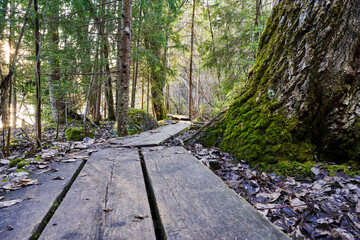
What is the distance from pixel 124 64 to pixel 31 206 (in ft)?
14.3

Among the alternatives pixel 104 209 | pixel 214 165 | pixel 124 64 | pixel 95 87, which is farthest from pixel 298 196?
pixel 95 87

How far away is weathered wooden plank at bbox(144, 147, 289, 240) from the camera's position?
0.90m

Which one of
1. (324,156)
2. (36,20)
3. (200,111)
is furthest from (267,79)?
(200,111)

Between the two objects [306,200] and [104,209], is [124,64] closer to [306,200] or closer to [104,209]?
[104,209]

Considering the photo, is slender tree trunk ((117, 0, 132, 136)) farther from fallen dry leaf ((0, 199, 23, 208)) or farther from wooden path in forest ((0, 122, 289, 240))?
fallen dry leaf ((0, 199, 23, 208))

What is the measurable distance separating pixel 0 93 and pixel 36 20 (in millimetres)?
1724

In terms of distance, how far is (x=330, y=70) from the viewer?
7.32 feet

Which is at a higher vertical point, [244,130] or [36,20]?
[36,20]

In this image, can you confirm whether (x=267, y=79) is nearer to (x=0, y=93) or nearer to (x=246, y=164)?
(x=246, y=164)

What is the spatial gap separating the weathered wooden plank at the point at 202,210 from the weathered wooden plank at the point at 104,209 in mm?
120

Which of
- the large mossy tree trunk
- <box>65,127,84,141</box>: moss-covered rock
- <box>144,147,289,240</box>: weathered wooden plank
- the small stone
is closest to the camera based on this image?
<box>144,147,289,240</box>: weathered wooden plank

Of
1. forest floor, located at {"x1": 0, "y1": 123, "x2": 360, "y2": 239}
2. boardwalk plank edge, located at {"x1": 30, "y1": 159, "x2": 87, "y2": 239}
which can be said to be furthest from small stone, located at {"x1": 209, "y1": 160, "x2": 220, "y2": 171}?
boardwalk plank edge, located at {"x1": 30, "y1": 159, "x2": 87, "y2": 239}

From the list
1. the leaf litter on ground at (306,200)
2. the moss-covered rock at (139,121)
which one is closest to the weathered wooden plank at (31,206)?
the leaf litter on ground at (306,200)

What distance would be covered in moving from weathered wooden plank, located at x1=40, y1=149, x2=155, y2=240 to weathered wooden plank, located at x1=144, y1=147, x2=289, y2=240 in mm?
120
